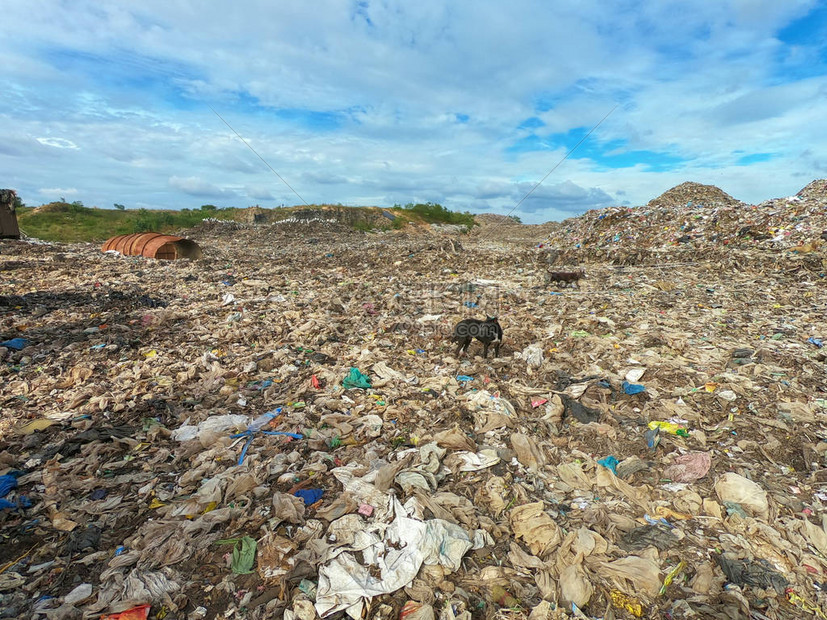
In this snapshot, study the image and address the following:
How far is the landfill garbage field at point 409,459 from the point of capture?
1.92 metres

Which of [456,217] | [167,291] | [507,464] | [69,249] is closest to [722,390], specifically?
[507,464]

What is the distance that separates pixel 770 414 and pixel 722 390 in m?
0.42

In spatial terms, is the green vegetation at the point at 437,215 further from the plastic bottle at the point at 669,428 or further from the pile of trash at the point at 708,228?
the plastic bottle at the point at 669,428

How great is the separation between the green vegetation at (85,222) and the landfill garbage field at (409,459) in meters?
13.1

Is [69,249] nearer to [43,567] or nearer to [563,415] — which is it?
[43,567]

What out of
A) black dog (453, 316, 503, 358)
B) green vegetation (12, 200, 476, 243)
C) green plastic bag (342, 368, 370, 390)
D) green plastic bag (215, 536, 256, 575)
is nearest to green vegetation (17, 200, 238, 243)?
green vegetation (12, 200, 476, 243)

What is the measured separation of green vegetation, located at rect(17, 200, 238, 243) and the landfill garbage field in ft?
43.0

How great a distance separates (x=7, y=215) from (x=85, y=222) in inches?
250

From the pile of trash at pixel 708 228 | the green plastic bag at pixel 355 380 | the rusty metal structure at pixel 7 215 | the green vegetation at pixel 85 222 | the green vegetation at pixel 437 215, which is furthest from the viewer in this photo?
the green vegetation at pixel 437 215

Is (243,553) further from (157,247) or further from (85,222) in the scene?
(85,222)

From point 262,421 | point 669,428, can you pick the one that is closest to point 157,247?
point 262,421

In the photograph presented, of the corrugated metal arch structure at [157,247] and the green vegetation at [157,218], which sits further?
the green vegetation at [157,218]

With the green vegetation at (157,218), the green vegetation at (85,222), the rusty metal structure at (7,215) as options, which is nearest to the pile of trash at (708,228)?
the green vegetation at (157,218)

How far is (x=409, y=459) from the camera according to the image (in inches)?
111
